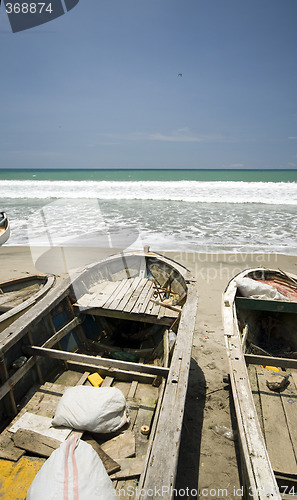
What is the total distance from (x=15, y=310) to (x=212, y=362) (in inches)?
145

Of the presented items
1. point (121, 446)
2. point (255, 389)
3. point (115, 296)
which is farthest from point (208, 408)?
point (115, 296)

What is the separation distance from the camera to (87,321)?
5422mm

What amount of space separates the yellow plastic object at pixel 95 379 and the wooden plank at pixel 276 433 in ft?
7.20

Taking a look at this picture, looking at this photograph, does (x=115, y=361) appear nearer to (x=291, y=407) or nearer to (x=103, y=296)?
(x=103, y=296)

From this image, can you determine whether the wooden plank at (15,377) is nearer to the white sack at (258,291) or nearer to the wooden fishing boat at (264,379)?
the wooden fishing boat at (264,379)

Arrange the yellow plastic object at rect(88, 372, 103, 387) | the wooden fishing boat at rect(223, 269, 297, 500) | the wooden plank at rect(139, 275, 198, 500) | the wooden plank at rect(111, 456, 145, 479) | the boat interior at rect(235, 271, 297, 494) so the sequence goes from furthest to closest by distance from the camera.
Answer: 1. the yellow plastic object at rect(88, 372, 103, 387)
2. the boat interior at rect(235, 271, 297, 494)
3. the wooden plank at rect(111, 456, 145, 479)
4. the wooden fishing boat at rect(223, 269, 297, 500)
5. the wooden plank at rect(139, 275, 198, 500)

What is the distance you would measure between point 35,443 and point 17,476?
0.32m

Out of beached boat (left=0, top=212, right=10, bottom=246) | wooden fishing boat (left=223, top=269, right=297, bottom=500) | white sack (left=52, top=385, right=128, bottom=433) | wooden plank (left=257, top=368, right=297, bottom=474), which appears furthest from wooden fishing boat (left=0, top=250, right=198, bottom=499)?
beached boat (left=0, top=212, right=10, bottom=246)

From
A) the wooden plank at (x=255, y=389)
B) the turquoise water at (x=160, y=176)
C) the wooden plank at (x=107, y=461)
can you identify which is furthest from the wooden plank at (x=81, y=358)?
the turquoise water at (x=160, y=176)

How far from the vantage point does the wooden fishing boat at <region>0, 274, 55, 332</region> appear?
4828 mm

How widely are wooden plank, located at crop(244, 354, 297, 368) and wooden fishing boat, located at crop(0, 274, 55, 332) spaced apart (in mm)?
3635

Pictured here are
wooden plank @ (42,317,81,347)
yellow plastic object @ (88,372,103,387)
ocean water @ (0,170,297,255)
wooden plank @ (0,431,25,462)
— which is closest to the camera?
wooden plank @ (0,431,25,462)

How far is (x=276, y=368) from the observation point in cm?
473

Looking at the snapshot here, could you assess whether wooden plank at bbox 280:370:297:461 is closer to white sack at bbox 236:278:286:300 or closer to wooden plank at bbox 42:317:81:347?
white sack at bbox 236:278:286:300
